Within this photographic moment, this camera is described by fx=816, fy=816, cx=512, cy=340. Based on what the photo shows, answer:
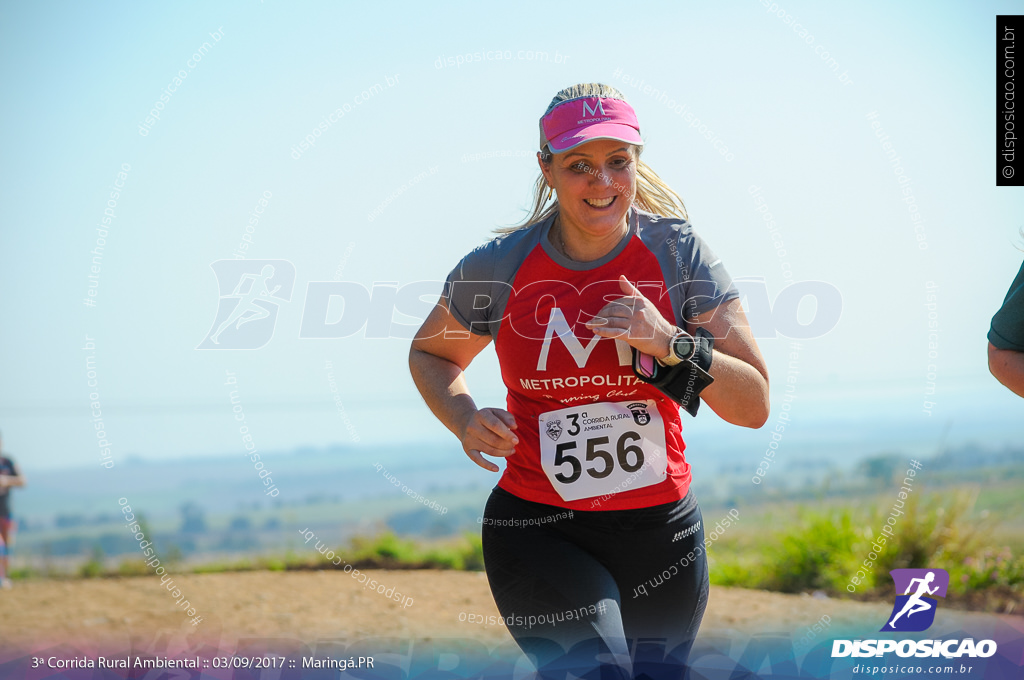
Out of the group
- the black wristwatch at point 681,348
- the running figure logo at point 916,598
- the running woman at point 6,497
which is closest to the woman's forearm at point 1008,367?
the black wristwatch at point 681,348

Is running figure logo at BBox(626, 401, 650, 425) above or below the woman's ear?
below

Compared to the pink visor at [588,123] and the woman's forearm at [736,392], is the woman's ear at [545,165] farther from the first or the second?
the woman's forearm at [736,392]

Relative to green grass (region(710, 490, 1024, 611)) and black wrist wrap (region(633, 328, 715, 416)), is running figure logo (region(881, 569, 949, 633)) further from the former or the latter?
black wrist wrap (region(633, 328, 715, 416))

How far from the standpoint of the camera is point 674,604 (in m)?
2.47

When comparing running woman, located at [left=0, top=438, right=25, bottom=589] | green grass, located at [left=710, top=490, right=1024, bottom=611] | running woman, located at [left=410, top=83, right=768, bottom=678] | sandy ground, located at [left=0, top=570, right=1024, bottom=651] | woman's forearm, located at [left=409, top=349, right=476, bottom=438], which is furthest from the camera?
running woman, located at [left=0, top=438, right=25, bottom=589]

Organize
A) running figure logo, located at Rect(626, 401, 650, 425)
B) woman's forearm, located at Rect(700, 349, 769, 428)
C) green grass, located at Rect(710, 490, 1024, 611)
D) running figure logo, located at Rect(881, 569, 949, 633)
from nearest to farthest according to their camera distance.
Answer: woman's forearm, located at Rect(700, 349, 769, 428) < running figure logo, located at Rect(626, 401, 650, 425) < running figure logo, located at Rect(881, 569, 949, 633) < green grass, located at Rect(710, 490, 1024, 611)

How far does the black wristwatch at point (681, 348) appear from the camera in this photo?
86.4 inches

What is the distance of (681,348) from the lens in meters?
2.20

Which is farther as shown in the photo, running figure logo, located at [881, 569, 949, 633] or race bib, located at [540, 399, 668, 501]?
running figure logo, located at [881, 569, 949, 633]

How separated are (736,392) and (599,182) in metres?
0.72

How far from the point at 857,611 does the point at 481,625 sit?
8.99 ft

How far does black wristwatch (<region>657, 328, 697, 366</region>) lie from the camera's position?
2195mm

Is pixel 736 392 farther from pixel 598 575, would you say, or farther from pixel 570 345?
pixel 598 575

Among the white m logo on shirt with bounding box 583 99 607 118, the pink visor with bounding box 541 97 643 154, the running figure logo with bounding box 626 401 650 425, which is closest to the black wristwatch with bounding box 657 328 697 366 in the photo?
the running figure logo with bounding box 626 401 650 425
